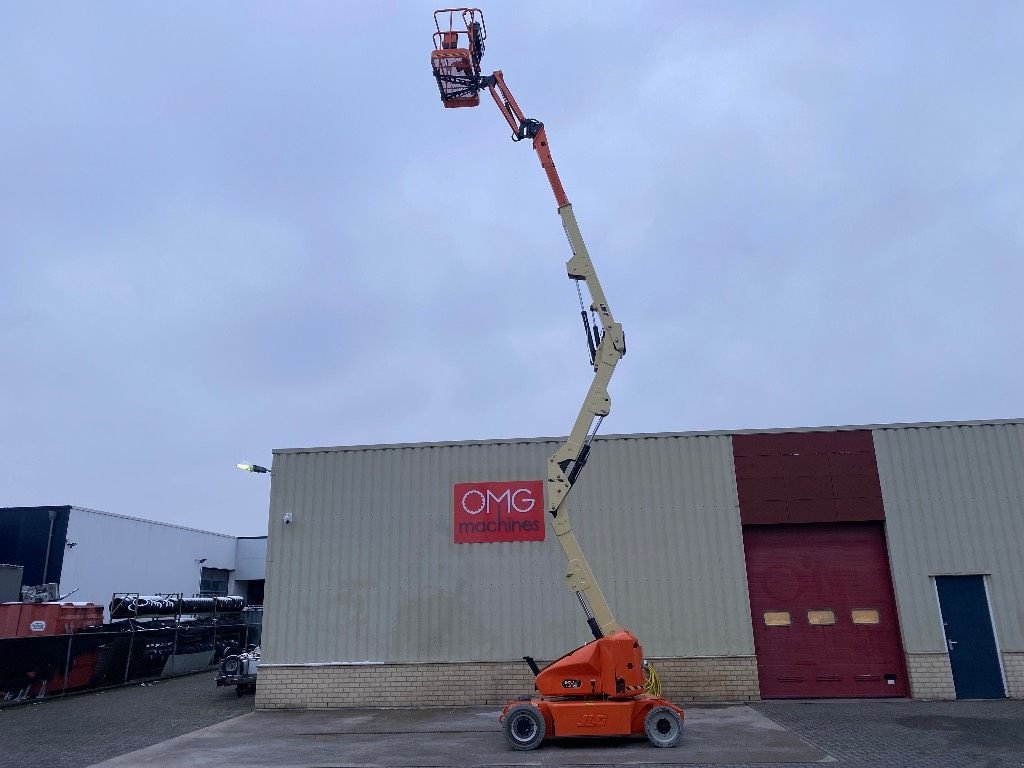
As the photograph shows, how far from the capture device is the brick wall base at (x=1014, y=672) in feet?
52.6

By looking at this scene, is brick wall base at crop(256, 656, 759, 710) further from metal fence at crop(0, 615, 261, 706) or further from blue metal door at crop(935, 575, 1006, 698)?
metal fence at crop(0, 615, 261, 706)

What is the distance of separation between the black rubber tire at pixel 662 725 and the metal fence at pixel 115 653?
1479 centimetres

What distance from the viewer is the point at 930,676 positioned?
53.1 ft

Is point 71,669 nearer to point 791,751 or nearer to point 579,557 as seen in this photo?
point 579,557

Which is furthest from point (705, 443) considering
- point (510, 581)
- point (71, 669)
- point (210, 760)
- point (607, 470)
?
point (71, 669)

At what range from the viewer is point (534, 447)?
18.0 metres

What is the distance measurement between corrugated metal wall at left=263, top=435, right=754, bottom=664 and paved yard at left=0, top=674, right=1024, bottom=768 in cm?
165

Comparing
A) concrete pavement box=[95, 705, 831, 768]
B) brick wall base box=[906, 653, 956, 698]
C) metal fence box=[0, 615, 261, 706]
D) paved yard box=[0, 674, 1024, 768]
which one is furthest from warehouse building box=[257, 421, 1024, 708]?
metal fence box=[0, 615, 261, 706]

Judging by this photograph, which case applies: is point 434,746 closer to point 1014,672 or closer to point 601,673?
point 601,673

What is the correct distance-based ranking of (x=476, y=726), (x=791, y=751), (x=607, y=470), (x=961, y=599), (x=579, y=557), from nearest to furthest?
1. (x=791, y=751)
2. (x=579, y=557)
3. (x=476, y=726)
4. (x=961, y=599)
5. (x=607, y=470)

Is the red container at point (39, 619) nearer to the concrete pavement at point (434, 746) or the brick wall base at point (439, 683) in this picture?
the brick wall base at point (439, 683)

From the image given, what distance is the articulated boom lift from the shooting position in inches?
468

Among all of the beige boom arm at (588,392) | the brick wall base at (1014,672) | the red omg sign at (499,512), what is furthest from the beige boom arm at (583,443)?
the brick wall base at (1014,672)

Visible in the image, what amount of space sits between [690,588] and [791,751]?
226 inches
